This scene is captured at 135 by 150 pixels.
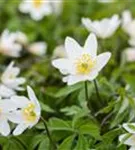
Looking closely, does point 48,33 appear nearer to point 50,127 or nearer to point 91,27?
point 91,27

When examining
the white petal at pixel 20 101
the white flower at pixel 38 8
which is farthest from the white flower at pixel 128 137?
the white flower at pixel 38 8

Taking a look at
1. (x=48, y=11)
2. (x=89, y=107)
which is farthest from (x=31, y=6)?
(x=89, y=107)

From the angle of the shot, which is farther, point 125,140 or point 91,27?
point 91,27

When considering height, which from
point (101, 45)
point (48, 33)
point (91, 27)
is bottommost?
point (48, 33)

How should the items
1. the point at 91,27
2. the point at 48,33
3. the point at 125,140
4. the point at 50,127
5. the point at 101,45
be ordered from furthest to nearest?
the point at 48,33, the point at 101,45, the point at 91,27, the point at 50,127, the point at 125,140

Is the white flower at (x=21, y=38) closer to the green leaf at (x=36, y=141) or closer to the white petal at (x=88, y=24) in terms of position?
the white petal at (x=88, y=24)

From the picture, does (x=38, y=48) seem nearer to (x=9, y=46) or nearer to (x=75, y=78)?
(x=9, y=46)
